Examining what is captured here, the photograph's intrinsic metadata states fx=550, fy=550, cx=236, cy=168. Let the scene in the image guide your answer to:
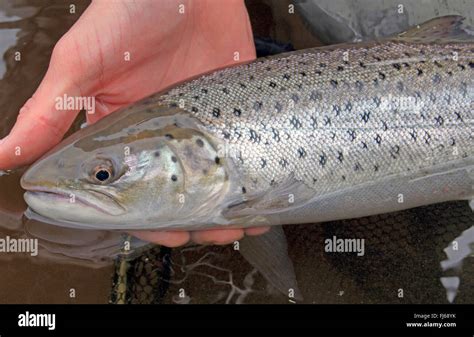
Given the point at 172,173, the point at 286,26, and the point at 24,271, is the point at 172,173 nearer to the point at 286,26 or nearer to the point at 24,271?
the point at 24,271

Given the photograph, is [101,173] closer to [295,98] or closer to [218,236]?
[218,236]

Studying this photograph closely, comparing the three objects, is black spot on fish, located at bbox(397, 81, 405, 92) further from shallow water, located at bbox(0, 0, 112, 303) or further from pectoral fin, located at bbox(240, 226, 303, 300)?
shallow water, located at bbox(0, 0, 112, 303)

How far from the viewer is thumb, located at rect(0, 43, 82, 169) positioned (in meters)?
2.08

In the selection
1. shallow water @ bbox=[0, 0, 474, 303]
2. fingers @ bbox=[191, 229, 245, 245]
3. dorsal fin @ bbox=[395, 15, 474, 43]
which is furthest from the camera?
shallow water @ bbox=[0, 0, 474, 303]

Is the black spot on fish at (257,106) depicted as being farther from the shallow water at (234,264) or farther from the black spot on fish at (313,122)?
the shallow water at (234,264)

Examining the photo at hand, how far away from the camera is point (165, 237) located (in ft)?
7.74

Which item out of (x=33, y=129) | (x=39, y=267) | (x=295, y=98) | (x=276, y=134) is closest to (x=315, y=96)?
(x=295, y=98)

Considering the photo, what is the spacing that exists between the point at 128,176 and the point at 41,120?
0.42 meters

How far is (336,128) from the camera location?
2.09 metres

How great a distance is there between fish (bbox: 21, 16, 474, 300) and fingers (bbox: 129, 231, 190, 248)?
16 cm

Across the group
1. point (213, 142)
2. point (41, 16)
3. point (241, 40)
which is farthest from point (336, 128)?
point (41, 16)

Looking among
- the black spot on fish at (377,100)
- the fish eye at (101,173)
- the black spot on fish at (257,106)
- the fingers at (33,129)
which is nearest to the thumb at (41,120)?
the fingers at (33,129)

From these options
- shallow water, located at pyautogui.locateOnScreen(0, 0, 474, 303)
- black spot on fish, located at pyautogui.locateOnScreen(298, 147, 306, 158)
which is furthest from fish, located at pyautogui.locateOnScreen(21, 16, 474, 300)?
shallow water, located at pyautogui.locateOnScreen(0, 0, 474, 303)

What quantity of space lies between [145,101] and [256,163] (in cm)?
51
